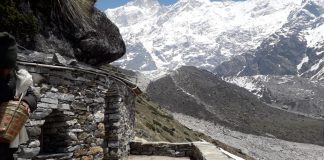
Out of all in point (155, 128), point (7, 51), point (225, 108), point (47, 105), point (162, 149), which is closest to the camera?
point (7, 51)

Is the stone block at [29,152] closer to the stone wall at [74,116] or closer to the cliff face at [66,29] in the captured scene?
the stone wall at [74,116]

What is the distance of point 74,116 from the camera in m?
12.1

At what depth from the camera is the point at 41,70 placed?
10.6 metres

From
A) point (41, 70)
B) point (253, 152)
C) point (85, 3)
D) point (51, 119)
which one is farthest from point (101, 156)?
point (253, 152)

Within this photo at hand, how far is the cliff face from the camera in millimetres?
14813

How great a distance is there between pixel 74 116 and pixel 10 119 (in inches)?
299

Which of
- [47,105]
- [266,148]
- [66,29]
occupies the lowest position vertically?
[266,148]

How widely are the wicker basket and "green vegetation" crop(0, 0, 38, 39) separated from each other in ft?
32.5

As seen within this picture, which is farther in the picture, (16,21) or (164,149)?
(164,149)

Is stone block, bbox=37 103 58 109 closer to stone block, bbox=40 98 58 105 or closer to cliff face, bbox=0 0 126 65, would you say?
stone block, bbox=40 98 58 105

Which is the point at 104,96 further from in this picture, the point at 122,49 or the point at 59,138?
the point at 122,49

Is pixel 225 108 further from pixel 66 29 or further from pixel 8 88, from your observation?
pixel 8 88

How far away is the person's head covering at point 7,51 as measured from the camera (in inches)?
176

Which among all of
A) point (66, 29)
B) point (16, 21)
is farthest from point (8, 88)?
point (66, 29)
